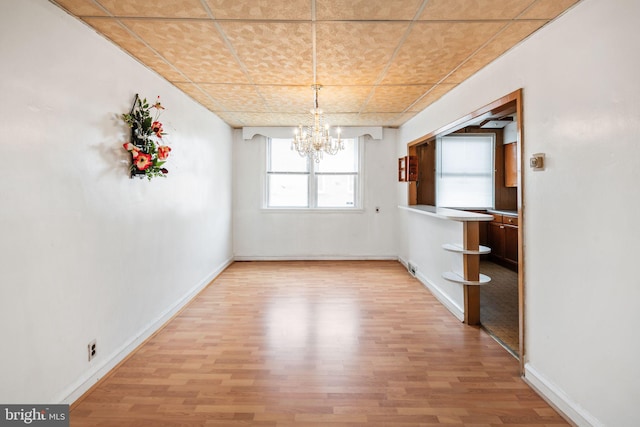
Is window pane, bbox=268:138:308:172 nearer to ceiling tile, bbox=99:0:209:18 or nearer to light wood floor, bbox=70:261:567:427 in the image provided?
light wood floor, bbox=70:261:567:427

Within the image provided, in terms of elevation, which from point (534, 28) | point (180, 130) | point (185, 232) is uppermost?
point (534, 28)

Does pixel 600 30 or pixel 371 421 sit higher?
pixel 600 30

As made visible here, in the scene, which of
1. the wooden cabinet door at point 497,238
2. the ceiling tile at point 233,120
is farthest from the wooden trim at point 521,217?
the ceiling tile at point 233,120

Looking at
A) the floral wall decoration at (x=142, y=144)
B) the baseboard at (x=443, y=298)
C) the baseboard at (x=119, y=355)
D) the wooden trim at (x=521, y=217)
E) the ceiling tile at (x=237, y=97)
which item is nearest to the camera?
the baseboard at (x=119, y=355)

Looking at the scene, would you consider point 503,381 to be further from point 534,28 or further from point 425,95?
point 425,95

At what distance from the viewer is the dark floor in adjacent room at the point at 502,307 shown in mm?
2989

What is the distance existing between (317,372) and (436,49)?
267 centimetres

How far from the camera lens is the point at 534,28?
214cm

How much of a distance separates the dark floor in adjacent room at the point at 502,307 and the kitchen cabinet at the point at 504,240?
24 centimetres

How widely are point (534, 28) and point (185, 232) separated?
380 cm

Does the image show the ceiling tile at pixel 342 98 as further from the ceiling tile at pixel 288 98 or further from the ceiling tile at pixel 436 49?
the ceiling tile at pixel 436 49

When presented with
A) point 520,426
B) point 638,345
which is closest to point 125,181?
point 520,426

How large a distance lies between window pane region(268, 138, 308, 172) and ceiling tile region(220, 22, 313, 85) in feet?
9.28

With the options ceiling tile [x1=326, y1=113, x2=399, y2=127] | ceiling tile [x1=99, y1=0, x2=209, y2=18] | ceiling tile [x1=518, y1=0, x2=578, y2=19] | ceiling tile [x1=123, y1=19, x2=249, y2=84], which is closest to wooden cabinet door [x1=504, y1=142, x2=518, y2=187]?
ceiling tile [x1=326, y1=113, x2=399, y2=127]
